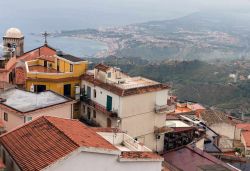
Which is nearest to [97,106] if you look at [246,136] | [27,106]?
[27,106]

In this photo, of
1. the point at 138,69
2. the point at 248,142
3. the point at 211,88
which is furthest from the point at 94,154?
the point at 138,69

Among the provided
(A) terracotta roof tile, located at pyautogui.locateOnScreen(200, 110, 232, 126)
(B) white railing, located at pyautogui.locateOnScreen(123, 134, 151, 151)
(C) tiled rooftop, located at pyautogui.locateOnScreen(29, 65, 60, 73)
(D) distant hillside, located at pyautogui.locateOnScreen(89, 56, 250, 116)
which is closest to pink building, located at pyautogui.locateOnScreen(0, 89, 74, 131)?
(B) white railing, located at pyautogui.locateOnScreen(123, 134, 151, 151)

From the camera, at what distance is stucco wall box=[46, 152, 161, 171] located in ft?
47.1

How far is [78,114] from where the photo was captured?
32.0 meters

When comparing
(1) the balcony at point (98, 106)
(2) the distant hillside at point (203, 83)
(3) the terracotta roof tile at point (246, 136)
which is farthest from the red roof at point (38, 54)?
(2) the distant hillside at point (203, 83)

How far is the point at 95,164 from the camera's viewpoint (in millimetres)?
15164

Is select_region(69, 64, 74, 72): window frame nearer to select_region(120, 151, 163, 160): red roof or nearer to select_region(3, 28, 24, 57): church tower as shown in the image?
select_region(3, 28, 24, 57): church tower

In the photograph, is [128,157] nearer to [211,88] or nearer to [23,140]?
[23,140]

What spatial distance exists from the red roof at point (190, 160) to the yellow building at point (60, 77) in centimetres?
894

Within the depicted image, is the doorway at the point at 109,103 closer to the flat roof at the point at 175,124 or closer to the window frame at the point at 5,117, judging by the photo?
the flat roof at the point at 175,124

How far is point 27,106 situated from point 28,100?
117 centimetres

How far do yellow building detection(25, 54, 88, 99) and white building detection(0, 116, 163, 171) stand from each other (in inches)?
522

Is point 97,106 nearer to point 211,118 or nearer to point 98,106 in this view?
point 98,106

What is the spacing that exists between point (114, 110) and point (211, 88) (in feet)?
269
